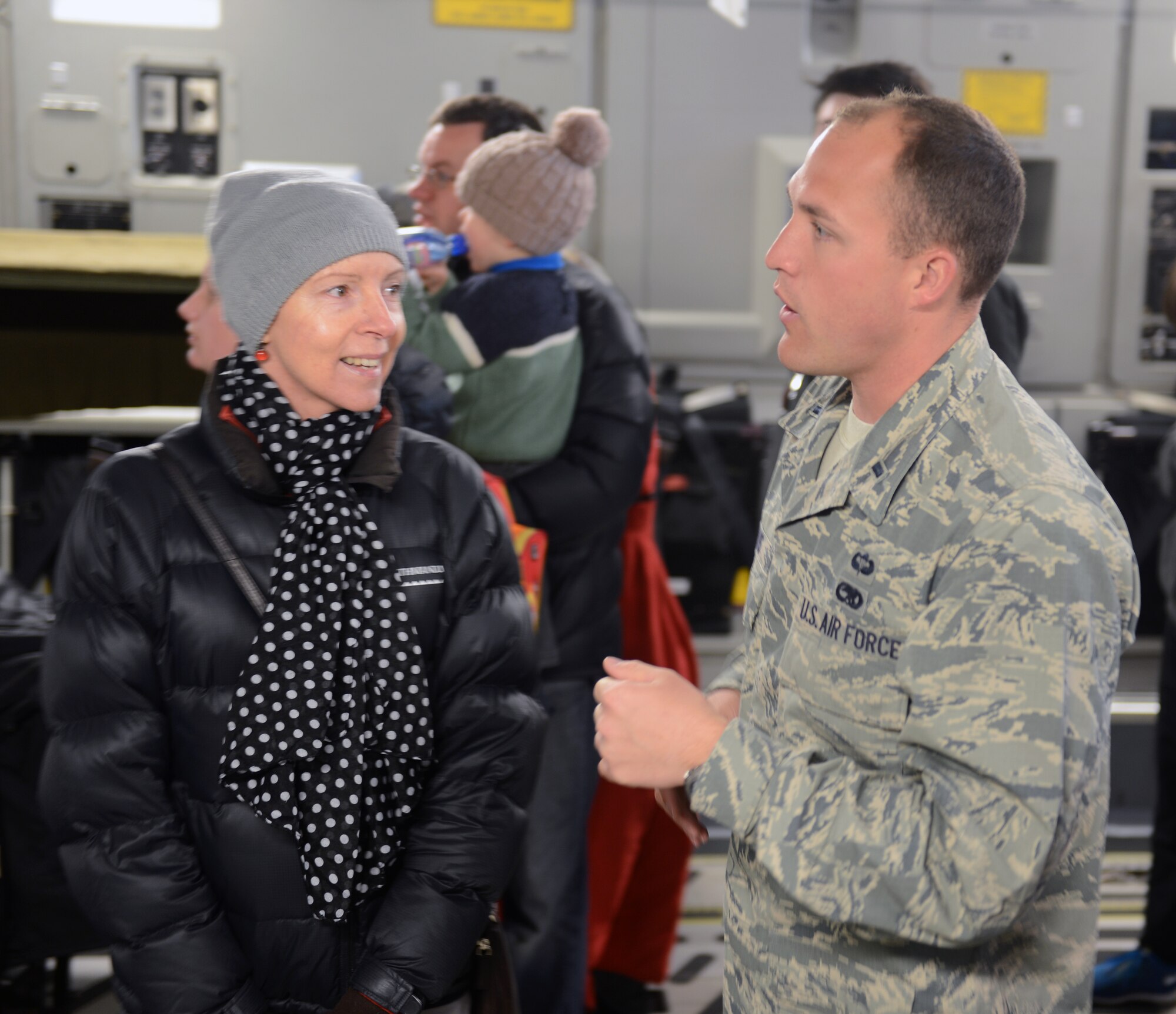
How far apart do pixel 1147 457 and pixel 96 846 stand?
3.04 metres

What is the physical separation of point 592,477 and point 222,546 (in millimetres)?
959

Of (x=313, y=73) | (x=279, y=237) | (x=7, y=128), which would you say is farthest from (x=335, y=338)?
(x=7, y=128)

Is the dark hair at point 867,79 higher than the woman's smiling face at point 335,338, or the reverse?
the dark hair at point 867,79

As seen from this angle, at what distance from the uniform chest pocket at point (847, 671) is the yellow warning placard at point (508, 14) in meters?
2.56

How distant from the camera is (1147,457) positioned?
138 inches

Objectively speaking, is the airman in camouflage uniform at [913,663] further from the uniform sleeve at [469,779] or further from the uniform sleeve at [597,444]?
the uniform sleeve at [597,444]

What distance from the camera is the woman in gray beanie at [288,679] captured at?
4.55ft

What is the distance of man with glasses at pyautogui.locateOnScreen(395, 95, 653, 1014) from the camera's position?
2.29 meters

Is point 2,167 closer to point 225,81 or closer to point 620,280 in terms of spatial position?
point 225,81

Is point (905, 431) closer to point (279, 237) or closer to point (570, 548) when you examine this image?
point (279, 237)

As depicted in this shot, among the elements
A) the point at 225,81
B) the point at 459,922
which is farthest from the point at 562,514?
the point at 225,81

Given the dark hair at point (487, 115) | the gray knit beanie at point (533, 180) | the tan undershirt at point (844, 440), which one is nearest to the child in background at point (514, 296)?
the gray knit beanie at point (533, 180)

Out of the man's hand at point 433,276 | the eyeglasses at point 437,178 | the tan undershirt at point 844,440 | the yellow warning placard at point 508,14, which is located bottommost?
the tan undershirt at point 844,440

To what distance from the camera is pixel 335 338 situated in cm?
150
